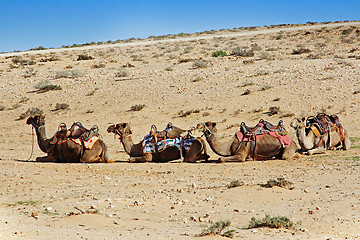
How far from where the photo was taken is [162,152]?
14398mm

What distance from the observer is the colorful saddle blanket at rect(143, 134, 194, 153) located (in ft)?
46.8

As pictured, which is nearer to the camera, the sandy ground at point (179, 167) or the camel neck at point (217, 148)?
the sandy ground at point (179, 167)

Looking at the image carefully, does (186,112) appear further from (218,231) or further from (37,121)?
(218,231)

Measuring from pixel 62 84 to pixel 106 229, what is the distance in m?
23.0

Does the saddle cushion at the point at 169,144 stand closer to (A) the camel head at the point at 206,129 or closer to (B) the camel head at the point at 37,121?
(A) the camel head at the point at 206,129

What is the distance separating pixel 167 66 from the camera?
32.8m

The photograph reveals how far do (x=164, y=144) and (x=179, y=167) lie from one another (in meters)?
0.91

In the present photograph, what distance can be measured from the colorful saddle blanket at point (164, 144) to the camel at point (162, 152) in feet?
0.31

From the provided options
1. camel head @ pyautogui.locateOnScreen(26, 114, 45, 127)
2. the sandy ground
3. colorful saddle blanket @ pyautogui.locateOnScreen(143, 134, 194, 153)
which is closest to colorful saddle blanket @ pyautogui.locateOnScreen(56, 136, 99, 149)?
the sandy ground

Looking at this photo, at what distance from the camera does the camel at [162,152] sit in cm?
1431

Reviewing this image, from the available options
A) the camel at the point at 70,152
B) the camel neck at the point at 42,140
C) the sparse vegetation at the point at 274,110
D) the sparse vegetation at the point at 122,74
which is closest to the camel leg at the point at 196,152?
the camel at the point at 70,152

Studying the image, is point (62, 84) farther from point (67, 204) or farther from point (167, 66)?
point (67, 204)

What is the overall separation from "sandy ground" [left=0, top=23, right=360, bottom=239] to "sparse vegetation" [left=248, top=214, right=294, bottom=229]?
121 mm

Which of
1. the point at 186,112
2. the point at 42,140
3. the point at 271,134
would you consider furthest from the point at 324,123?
the point at 42,140
